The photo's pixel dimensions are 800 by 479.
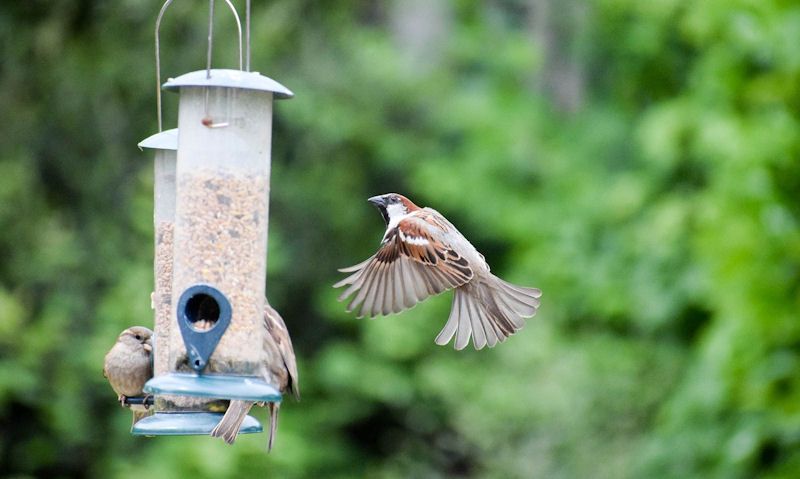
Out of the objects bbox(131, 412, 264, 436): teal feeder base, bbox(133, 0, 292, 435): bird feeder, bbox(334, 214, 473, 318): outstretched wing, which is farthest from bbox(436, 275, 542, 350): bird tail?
bbox(131, 412, 264, 436): teal feeder base

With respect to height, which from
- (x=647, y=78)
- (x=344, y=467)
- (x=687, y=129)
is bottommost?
(x=344, y=467)

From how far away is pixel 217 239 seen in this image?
15.5ft

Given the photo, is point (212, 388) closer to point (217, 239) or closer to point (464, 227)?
point (217, 239)

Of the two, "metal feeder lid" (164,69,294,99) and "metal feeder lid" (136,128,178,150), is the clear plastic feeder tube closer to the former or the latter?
"metal feeder lid" (164,69,294,99)

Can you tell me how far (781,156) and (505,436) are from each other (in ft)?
11.1

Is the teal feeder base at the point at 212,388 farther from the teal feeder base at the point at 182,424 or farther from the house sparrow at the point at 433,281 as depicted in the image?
the house sparrow at the point at 433,281

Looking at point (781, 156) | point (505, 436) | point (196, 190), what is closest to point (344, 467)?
point (505, 436)

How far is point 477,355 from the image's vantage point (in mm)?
11383

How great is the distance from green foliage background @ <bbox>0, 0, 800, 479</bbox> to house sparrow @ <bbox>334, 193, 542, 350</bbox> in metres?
2.79

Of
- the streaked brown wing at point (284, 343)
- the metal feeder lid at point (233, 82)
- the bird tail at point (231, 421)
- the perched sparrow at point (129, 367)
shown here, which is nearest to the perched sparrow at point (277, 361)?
the streaked brown wing at point (284, 343)

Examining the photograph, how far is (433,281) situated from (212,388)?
136 centimetres

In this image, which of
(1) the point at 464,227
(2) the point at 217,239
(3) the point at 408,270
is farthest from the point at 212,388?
(1) the point at 464,227

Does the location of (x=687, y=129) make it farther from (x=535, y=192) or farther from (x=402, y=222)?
(x=402, y=222)

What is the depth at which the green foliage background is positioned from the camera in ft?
27.8
